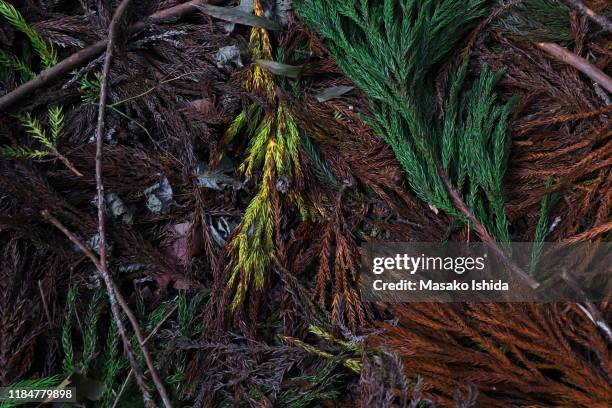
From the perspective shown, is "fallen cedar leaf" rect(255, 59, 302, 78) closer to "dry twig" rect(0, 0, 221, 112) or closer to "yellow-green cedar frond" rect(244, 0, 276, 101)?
"yellow-green cedar frond" rect(244, 0, 276, 101)

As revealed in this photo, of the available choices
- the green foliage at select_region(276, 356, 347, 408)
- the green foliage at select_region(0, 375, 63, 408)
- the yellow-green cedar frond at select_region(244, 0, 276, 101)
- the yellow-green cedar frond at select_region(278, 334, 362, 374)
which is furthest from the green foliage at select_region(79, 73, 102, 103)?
the green foliage at select_region(276, 356, 347, 408)

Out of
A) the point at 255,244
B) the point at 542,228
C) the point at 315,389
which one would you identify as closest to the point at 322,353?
the point at 315,389

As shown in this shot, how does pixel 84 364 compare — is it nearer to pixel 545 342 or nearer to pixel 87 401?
pixel 87 401

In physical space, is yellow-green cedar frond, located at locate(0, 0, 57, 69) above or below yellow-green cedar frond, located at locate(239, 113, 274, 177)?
above

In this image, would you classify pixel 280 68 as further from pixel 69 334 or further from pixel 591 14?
pixel 69 334

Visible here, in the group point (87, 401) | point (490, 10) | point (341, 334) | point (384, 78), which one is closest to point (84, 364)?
point (87, 401)

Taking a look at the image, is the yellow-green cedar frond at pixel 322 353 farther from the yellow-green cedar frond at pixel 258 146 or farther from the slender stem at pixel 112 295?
the yellow-green cedar frond at pixel 258 146

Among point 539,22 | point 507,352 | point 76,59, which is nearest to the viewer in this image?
point 507,352

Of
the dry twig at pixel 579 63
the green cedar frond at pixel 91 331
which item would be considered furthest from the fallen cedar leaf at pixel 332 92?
the green cedar frond at pixel 91 331
